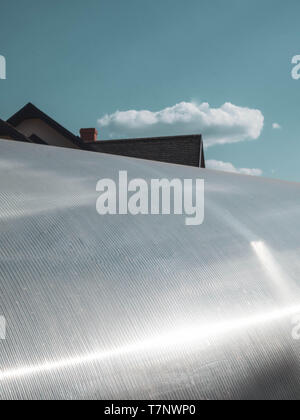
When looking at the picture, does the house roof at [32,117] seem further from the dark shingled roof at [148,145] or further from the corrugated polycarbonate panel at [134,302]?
the corrugated polycarbonate panel at [134,302]

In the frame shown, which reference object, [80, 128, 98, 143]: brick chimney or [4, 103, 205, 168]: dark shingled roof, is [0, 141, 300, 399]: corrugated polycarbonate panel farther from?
[80, 128, 98, 143]: brick chimney

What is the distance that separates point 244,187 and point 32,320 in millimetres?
1752

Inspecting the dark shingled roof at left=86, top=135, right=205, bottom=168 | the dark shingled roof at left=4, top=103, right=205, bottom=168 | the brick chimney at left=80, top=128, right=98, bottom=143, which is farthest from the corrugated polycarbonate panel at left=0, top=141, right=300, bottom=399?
the brick chimney at left=80, top=128, right=98, bottom=143

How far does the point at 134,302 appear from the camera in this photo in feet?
3.81

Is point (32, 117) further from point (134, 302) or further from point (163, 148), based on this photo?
point (134, 302)

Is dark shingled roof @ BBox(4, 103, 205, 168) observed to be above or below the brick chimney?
below

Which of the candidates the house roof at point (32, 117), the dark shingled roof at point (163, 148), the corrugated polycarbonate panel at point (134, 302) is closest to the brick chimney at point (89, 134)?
the dark shingled roof at point (163, 148)

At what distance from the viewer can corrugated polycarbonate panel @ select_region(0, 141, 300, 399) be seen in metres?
1.00

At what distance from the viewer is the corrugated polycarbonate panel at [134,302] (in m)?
1.00

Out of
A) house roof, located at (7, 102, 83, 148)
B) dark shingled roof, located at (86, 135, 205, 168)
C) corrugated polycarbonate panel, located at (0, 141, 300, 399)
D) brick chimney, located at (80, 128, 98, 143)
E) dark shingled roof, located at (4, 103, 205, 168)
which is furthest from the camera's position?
brick chimney, located at (80, 128, 98, 143)

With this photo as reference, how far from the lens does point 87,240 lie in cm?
131

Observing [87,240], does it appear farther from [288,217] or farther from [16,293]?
[288,217]

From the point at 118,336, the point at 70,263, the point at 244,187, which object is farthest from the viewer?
the point at 244,187
